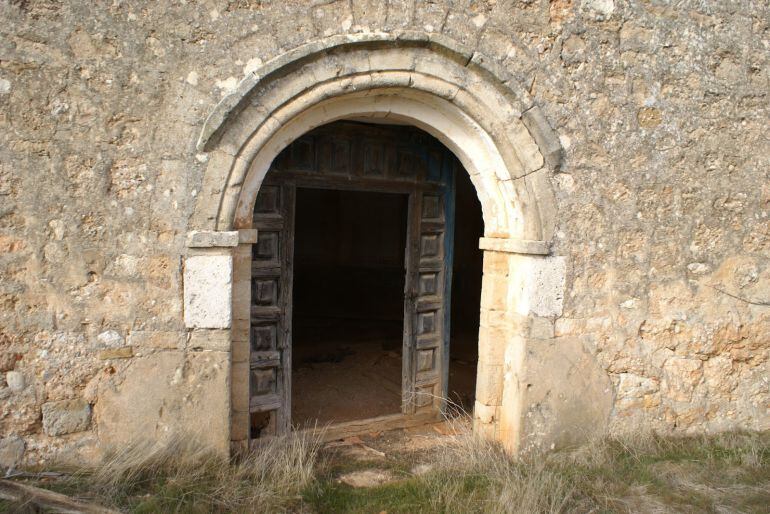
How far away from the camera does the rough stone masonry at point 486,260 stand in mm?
2943

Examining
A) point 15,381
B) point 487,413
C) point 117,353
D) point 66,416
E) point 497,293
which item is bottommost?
point 487,413

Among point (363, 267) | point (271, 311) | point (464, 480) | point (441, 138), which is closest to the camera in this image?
point (464, 480)

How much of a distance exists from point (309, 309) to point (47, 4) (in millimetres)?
6319

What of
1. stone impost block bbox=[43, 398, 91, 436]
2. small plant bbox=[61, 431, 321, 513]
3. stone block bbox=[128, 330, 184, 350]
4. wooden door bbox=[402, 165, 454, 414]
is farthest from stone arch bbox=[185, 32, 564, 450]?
wooden door bbox=[402, 165, 454, 414]

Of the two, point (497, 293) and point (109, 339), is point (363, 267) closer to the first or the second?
point (497, 293)

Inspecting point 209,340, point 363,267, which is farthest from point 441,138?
point 363,267

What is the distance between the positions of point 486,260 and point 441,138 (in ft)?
2.95

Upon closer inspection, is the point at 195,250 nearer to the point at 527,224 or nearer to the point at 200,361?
the point at 200,361

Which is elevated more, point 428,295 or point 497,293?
point 497,293

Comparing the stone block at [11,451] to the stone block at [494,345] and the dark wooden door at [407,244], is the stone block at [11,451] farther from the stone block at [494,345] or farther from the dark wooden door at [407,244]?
the stone block at [494,345]

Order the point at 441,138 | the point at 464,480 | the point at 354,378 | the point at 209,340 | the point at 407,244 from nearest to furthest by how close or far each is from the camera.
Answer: the point at 209,340 → the point at 464,480 → the point at 441,138 → the point at 407,244 → the point at 354,378

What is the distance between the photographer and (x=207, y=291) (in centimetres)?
Answer: 316

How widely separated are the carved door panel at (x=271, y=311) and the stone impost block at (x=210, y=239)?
0.90 metres

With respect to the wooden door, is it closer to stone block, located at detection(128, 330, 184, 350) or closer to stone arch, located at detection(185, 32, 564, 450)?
stone arch, located at detection(185, 32, 564, 450)
